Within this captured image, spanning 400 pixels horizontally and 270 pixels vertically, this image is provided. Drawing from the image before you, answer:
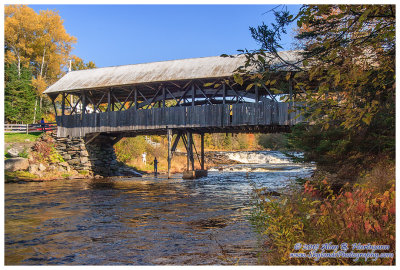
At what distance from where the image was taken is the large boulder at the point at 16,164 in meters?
19.1

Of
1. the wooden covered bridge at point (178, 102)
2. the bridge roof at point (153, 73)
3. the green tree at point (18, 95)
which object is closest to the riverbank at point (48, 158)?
the wooden covered bridge at point (178, 102)

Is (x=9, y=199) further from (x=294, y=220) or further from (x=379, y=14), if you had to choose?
(x=379, y=14)

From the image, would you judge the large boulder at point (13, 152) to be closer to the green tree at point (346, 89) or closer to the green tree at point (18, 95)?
the green tree at point (18, 95)

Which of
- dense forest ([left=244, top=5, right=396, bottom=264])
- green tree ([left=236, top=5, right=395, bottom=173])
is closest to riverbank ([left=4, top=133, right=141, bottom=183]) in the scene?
green tree ([left=236, top=5, right=395, bottom=173])

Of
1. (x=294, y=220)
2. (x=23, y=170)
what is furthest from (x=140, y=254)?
(x=23, y=170)

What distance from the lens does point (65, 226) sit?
6.95 m

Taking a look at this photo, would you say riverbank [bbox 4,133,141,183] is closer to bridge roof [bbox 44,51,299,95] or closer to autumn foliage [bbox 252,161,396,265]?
Result: bridge roof [bbox 44,51,299,95]

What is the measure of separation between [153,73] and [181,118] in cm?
316

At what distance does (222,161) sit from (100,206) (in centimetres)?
2835

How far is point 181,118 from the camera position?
64.3 ft

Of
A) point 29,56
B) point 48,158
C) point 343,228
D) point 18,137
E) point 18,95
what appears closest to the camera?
point 343,228

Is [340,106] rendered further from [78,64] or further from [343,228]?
[78,64]

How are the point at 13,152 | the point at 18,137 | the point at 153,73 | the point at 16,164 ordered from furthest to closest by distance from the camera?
the point at 18,137 < the point at 13,152 < the point at 153,73 < the point at 16,164

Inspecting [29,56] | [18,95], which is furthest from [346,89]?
[29,56]
